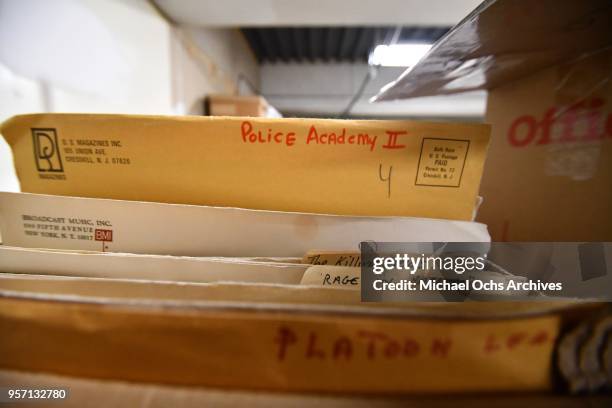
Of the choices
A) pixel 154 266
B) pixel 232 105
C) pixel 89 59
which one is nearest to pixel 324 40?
pixel 232 105

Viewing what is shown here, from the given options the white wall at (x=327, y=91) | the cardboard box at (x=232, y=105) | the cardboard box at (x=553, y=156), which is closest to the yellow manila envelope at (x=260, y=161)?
the cardboard box at (x=553, y=156)

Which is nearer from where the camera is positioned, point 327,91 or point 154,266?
point 154,266

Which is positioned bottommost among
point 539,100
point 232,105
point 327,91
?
point 539,100

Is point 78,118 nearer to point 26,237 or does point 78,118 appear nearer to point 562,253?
point 26,237

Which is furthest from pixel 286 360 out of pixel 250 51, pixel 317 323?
pixel 250 51

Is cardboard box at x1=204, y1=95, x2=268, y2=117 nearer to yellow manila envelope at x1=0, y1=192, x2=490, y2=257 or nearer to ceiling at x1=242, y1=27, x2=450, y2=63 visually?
ceiling at x1=242, y1=27, x2=450, y2=63

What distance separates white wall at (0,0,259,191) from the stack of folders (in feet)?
0.96

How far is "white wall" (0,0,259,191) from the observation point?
0.54m

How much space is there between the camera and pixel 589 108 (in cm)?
47

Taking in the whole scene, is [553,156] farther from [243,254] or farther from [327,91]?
[327,91]

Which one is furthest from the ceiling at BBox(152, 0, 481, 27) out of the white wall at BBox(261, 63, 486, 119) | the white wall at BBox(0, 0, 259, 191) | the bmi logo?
the white wall at BBox(261, 63, 486, 119)

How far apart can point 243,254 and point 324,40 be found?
9.69ft

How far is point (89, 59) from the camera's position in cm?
74

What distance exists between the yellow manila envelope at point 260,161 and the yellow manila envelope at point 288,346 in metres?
0.20
